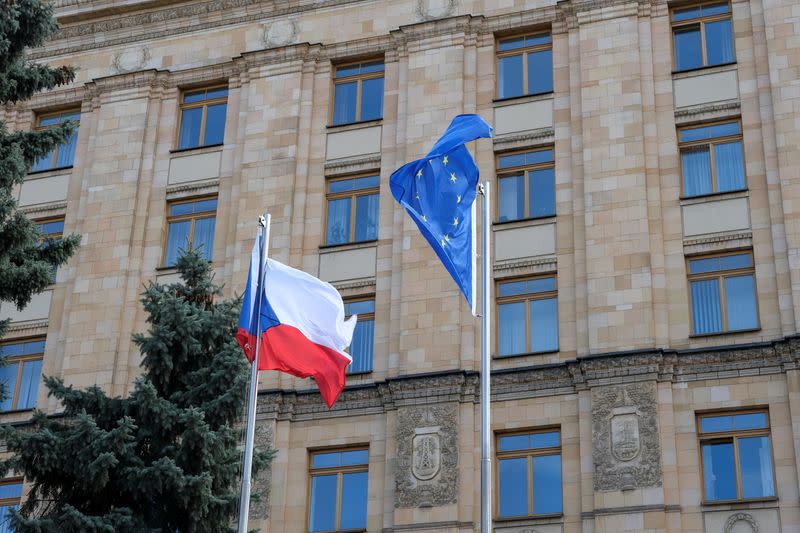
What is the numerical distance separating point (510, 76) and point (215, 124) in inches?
354

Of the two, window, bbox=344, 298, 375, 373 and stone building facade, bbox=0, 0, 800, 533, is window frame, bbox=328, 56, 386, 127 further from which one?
window, bbox=344, 298, 375, 373

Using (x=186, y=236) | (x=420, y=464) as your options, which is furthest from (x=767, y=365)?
(x=186, y=236)

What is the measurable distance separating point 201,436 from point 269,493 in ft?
24.6

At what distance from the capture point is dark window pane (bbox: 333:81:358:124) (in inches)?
1650

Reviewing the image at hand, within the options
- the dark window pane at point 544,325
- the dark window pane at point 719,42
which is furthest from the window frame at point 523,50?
the dark window pane at point 544,325

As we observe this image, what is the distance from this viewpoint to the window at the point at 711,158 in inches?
1474

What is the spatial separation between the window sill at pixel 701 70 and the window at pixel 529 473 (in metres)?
10.4

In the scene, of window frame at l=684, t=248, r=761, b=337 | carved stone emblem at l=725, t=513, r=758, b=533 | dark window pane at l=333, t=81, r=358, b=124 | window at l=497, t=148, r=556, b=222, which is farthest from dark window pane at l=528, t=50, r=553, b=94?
carved stone emblem at l=725, t=513, r=758, b=533

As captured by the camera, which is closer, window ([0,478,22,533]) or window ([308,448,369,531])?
window ([308,448,369,531])

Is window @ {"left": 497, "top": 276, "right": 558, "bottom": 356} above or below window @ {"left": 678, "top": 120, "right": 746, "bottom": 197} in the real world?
Result: below

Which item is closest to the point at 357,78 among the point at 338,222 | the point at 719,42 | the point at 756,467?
the point at 338,222

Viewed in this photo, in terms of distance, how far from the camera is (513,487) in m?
35.4

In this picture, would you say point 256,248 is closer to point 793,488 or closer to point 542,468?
point 542,468

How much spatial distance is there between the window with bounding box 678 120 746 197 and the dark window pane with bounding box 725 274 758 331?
251 cm
